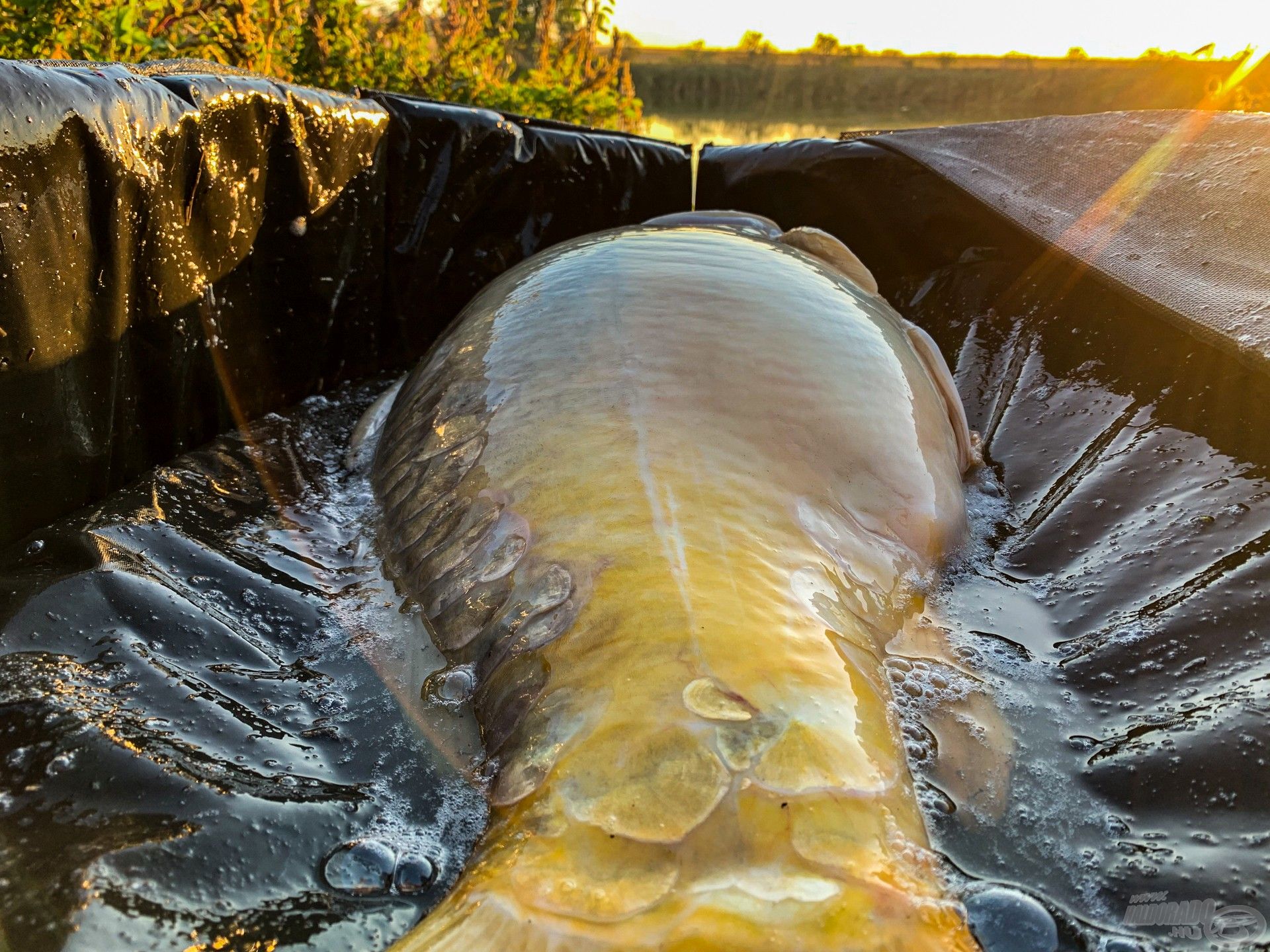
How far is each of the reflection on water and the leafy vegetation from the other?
5.42 metres

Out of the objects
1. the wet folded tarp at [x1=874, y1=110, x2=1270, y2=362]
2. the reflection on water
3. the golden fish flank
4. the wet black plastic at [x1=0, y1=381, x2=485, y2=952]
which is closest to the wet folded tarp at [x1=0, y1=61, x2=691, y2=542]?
the wet black plastic at [x1=0, y1=381, x2=485, y2=952]

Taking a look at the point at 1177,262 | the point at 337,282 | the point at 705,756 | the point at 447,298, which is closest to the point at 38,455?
the point at 337,282

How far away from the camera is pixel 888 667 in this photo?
4.53ft

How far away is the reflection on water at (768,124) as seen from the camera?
14.3 m

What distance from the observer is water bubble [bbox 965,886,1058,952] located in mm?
997

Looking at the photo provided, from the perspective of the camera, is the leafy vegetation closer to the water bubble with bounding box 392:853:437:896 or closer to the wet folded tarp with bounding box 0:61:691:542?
the wet folded tarp with bounding box 0:61:691:542

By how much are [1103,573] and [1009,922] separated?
0.89 m

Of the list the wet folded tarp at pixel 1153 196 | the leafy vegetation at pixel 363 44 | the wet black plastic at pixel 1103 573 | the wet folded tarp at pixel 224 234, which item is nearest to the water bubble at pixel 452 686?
the wet black plastic at pixel 1103 573

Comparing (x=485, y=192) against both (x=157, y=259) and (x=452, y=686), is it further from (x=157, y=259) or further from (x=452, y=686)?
(x=452, y=686)

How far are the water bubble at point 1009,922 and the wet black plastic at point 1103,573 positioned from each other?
25 millimetres

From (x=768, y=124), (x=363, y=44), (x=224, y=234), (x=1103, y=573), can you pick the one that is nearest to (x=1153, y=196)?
(x=1103, y=573)

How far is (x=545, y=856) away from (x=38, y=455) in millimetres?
1301

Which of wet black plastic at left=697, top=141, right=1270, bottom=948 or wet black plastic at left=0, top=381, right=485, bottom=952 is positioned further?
wet black plastic at left=697, top=141, right=1270, bottom=948

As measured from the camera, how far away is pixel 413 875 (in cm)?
108
